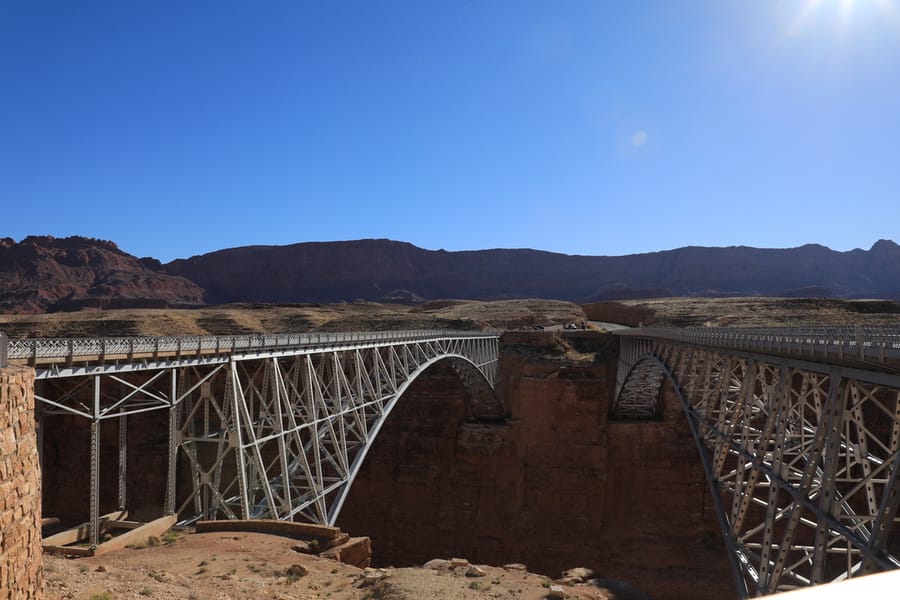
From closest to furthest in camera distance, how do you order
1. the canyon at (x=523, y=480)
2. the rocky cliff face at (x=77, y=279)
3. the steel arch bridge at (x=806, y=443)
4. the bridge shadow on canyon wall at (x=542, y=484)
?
the steel arch bridge at (x=806, y=443) → the canyon at (x=523, y=480) → the bridge shadow on canyon wall at (x=542, y=484) → the rocky cliff face at (x=77, y=279)

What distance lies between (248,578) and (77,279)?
126m

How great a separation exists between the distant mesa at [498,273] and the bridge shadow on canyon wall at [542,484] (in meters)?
90.5

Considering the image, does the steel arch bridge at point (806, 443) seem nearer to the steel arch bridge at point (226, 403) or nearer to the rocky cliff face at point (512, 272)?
the steel arch bridge at point (226, 403)

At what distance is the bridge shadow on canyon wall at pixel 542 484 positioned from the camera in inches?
1531

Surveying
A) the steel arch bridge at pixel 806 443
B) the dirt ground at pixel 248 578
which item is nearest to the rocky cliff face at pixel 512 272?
the steel arch bridge at pixel 806 443

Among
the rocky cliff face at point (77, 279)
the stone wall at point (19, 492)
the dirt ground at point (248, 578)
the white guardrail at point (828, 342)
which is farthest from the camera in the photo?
the rocky cliff face at point (77, 279)

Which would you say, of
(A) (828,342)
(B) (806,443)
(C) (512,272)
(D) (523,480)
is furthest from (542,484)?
(C) (512,272)

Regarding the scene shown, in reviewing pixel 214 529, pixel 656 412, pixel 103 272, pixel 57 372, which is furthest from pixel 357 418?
pixel 103 272

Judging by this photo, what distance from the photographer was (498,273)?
538 feet

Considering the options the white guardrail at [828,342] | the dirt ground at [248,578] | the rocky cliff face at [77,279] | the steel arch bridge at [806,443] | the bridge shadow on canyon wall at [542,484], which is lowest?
the bridge shadow on canyon wall at [542,484]

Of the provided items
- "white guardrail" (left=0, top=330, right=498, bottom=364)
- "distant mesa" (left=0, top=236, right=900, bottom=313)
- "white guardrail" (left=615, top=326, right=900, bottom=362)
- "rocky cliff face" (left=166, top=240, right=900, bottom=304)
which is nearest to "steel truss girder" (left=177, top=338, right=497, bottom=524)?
"white guardrail" (left=0, top=330, right=498, bottom=364)

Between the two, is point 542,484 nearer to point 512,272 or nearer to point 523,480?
point 523,480

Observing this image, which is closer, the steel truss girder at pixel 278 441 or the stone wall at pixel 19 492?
the stone wall at pixel 19 492

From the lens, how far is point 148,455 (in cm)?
3784
